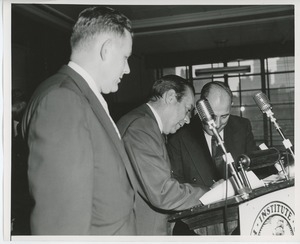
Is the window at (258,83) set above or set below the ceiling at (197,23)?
below

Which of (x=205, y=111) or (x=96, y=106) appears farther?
(x=205, y=111)

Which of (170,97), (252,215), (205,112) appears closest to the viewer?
(252,215)

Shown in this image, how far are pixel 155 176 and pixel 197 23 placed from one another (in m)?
3.21

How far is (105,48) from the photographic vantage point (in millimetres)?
865

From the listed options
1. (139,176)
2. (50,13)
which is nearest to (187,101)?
(139,176)

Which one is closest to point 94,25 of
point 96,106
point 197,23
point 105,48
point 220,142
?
point 105,48

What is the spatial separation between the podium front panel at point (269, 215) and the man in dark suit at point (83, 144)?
328 mm

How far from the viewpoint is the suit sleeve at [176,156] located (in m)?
1.66

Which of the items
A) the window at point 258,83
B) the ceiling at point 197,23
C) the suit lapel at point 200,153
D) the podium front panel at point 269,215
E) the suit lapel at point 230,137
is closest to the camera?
the podium front panel at point 269,215

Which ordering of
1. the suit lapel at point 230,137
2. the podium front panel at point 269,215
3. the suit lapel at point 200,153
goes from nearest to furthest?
the podium front panel at point 269,215
the suit lapel at point 200,153
the suit lapel at point 230,137

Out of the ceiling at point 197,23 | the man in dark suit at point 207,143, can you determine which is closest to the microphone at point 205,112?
the man in dark suit at point 207,143

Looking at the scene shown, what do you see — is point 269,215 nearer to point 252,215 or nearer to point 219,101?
point 252,215

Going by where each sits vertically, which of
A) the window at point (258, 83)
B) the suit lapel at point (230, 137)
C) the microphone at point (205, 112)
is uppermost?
the window at point (258, 83)

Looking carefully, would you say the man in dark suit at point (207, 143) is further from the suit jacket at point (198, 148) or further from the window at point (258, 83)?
the window at point (258, 83)
